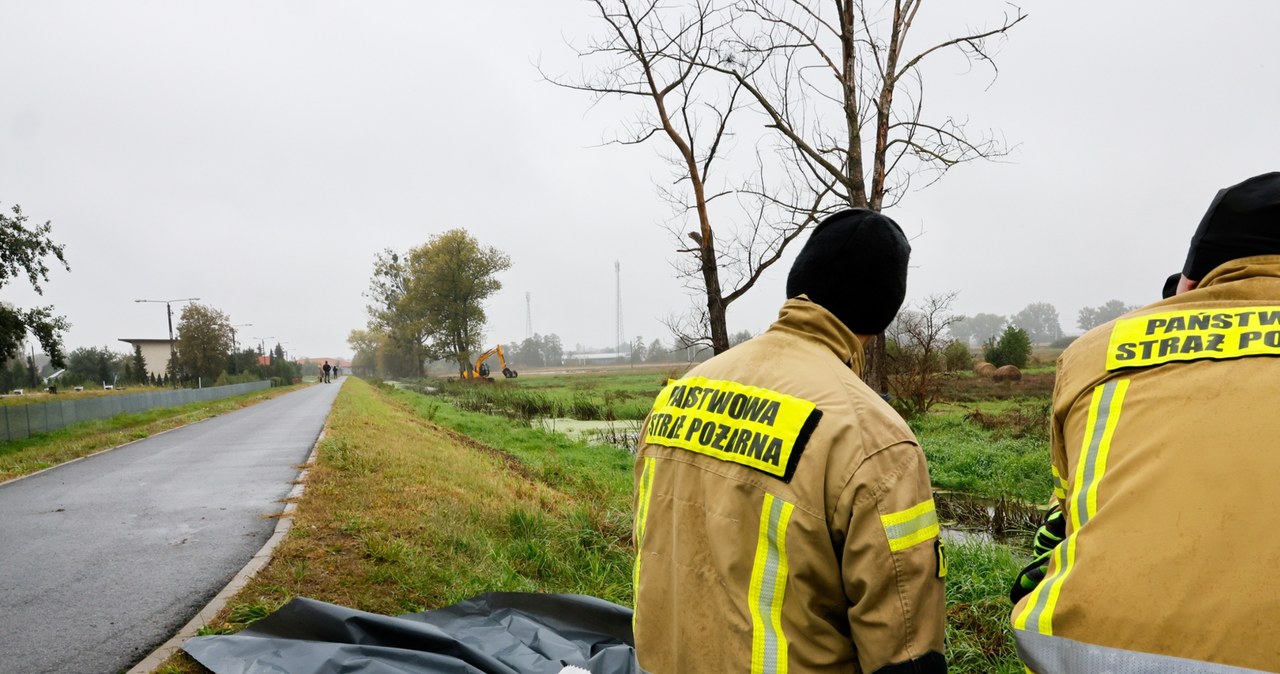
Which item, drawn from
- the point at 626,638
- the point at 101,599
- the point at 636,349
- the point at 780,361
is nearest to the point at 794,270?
the point at 780,361

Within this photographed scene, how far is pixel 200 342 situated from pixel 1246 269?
5874 centimetres

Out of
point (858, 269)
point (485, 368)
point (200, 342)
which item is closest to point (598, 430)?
point (858, 269)

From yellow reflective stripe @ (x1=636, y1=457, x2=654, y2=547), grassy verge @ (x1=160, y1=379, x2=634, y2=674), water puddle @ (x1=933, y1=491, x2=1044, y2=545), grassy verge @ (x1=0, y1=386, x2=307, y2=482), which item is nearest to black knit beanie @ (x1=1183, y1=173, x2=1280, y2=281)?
yellow reflective stripe @ (x1=636, y1=457, x2=654, y2=547)

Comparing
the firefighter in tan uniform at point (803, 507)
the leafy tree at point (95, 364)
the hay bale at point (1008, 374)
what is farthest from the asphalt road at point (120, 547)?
the leafy tree at point (95, 364)

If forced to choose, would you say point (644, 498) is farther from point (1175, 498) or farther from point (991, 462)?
point (991, 462)

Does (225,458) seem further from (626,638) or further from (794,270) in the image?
(794,270)

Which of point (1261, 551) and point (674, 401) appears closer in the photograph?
point (1261, 551)

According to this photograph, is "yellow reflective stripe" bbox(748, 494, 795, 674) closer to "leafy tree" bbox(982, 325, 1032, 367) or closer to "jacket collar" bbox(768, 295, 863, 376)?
"jacket collar" bbox(768, 295, 863, 376)

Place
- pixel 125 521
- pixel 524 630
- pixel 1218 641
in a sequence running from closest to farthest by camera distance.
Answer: pixel 1218 641 → pixel 524 630 → pixel 125 521

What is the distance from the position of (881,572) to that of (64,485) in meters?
12.2

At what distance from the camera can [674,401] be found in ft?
6.68

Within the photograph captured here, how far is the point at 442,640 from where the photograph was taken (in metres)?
3.64

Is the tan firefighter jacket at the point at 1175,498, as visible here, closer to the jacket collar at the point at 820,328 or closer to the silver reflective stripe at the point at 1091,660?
the silver reflective stripe at the point at 1091,660

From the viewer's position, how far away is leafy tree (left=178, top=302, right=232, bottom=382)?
51062 millimetres
